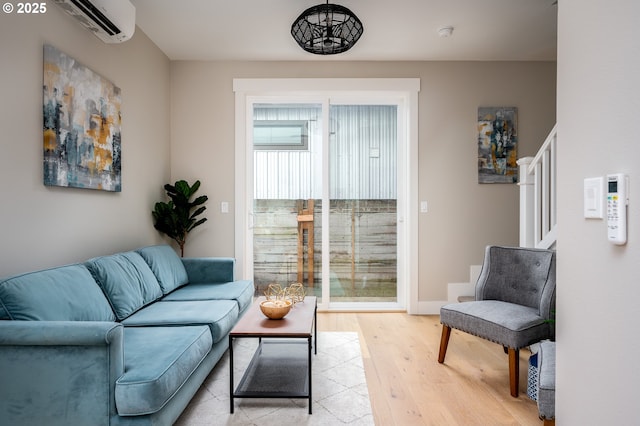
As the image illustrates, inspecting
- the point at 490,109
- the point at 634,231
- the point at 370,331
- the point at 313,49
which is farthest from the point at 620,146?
the point at 490,109

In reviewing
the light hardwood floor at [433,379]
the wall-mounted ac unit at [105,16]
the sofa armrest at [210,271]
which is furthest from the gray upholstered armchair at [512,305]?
the wall-mounted ac unit at [105,16]

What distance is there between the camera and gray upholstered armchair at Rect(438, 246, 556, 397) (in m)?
2.33

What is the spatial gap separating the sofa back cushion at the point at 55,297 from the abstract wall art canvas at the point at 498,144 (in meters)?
3.79

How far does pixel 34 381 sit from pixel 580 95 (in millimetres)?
2189

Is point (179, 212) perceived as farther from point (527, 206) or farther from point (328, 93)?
point (527, 206)

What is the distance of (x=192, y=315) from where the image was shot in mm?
2410

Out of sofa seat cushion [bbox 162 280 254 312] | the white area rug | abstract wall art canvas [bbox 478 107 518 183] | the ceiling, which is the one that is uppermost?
the ceiling

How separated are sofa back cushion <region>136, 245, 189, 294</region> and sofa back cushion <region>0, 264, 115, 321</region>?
0.78 metres

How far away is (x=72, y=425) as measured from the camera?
154cm

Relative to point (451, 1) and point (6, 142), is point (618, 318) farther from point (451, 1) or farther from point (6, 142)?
point (451, 1)

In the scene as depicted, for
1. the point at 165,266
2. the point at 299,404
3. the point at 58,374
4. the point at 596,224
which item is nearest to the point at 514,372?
the point at 299,404

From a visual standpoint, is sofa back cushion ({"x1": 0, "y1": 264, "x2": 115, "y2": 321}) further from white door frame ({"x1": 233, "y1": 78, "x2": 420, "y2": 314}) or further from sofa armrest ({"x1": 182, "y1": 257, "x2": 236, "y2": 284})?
white door frame ({"x1": 233, "y1": 78, "x2": 420, "y2": 314})

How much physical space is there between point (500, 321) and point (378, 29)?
263 centimetres

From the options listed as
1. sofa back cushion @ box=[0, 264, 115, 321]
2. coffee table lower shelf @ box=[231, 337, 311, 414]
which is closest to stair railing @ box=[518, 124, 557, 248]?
coffee table lower shelf @ box=[231, 337, 311, 414]
